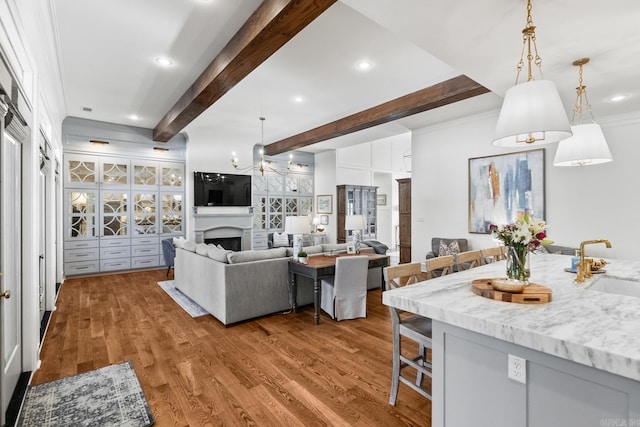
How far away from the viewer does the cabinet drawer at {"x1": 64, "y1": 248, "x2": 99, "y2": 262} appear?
236 inches

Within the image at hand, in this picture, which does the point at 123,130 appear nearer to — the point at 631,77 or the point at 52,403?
the point at 52,403

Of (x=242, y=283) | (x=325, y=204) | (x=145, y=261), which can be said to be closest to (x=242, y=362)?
(x=242, y=283)

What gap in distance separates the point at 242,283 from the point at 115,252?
4399 mm

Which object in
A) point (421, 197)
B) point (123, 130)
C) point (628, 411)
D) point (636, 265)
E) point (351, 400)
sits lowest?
point (351, 400)

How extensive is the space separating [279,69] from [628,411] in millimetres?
4072

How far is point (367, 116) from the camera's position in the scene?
5270 millimetres

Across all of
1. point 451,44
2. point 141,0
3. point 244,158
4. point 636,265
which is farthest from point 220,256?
point 244,158

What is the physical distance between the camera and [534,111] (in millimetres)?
1608

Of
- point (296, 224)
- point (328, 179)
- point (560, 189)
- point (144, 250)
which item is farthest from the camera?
point (328, 179)

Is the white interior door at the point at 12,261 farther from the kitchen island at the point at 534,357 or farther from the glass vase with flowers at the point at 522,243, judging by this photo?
the glass vase with flowers at the point at 522,243

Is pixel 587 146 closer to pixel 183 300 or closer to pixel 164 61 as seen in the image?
pixel 164 61

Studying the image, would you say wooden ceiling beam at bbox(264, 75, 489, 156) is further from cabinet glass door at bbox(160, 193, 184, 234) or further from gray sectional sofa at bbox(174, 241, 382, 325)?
cabinet glass door at bbox(160, 193, 184, 234)

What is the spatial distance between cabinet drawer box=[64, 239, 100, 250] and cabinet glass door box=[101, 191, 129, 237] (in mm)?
208

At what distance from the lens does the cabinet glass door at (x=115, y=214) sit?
20.9 feet
